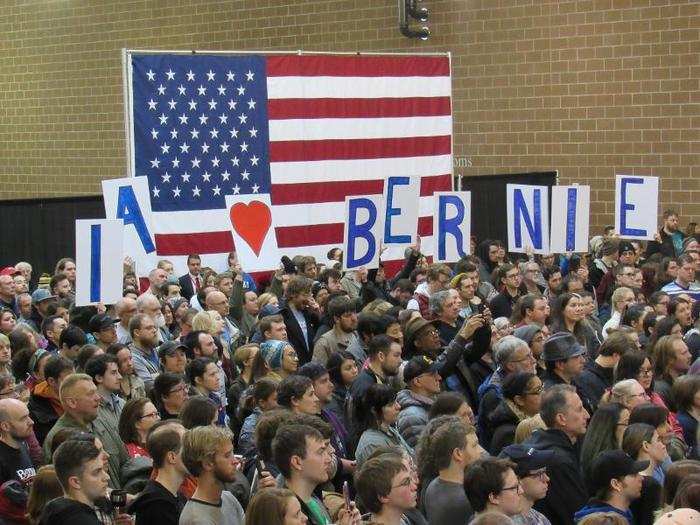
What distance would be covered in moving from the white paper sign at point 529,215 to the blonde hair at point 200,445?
846 cm

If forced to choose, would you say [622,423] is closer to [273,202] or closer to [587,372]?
[587,372]

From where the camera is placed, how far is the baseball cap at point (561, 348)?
8109 millimetres

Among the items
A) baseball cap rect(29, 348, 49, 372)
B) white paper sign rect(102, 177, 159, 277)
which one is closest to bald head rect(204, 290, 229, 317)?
white paper sign rect(102, 177, 159, 277)

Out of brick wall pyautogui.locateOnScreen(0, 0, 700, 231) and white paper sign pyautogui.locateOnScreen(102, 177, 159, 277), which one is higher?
brick wall pyautogui.locateOnScreen(0, 0, 700, 231)

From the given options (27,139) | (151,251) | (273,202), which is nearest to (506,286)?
(151,251)

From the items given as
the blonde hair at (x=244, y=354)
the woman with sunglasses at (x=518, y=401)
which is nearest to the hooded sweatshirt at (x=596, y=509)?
the woman with sunglasses at (x=518, y=401)

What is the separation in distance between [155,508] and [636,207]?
963 centimetres

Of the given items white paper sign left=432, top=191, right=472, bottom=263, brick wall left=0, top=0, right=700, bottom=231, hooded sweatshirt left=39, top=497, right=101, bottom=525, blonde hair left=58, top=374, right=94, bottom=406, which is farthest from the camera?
brick wall left=0, top=0, right=700, bottom=231

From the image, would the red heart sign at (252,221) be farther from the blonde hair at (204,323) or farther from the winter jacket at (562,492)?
the winter jacket at (562,492)

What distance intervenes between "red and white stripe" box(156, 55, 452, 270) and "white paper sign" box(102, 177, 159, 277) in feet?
6.27

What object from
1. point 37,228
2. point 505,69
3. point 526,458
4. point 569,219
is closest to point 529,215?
point 569,219

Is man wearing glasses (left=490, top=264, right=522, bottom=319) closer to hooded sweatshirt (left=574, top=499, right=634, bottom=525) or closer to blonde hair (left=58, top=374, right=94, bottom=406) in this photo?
blonde hair (left=58, top=374, right=94, bottom=406)

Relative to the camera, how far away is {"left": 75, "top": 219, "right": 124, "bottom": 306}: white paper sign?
10672 millimetres

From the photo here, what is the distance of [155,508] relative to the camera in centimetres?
574
